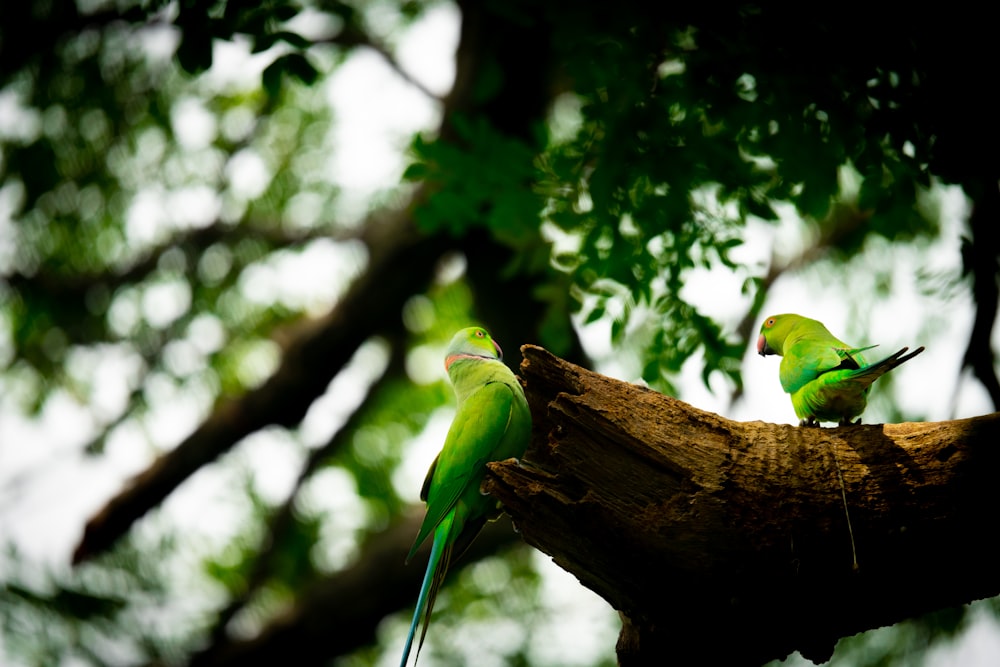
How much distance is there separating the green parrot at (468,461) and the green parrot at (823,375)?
3.99 feet

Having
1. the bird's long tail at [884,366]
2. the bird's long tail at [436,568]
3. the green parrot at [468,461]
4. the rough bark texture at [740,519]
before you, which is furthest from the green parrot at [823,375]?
the bird's long tail at [436,568]

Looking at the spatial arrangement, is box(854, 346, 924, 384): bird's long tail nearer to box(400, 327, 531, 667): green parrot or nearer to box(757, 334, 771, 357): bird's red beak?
box(757, 334, 771, 357): bird's red beak

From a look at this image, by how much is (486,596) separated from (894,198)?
22.8ft

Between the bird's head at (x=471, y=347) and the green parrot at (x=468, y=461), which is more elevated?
the bird's head at (x=471, y=347)

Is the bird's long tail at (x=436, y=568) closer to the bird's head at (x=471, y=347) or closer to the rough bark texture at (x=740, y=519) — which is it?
the rough bark texture at (x=740, y=519)

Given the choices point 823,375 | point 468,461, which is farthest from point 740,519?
point 468,461

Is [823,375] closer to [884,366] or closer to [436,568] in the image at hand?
[884,366]

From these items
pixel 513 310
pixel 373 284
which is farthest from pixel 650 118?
pixel 373 284

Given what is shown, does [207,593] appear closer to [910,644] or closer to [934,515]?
[910,644]

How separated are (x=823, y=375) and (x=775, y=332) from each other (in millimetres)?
670

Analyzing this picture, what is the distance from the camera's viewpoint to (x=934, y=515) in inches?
122

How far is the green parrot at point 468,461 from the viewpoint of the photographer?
11.7ft

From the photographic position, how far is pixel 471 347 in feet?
13.9

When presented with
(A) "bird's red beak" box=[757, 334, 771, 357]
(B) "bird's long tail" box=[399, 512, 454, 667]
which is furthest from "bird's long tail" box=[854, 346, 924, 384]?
(B) "bird's long tail" box=[399, 512, 454, 667]
